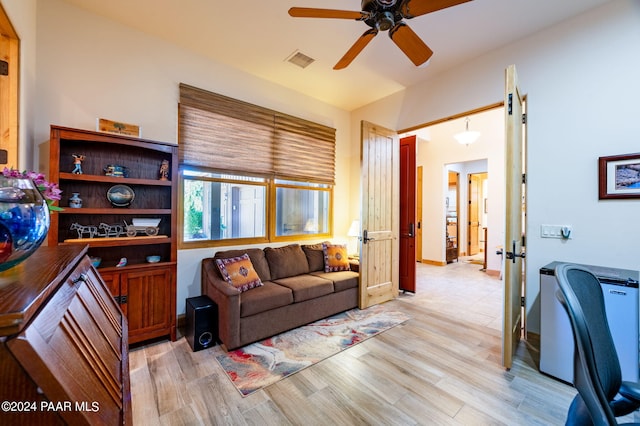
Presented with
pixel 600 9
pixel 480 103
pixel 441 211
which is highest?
pixel 600 9

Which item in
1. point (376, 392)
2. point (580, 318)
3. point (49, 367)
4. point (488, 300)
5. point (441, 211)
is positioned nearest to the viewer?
point (49, 367)

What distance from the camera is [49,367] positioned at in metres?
0.49

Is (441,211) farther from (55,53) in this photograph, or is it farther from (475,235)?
(55,53)

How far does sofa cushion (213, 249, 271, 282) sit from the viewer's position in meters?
3.07

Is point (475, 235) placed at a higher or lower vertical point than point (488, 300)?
higher

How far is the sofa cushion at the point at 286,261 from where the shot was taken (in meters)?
3.31

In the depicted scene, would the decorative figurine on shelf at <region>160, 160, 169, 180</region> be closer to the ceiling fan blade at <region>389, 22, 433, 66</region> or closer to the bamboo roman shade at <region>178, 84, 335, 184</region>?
the bamboo roman shade at <region>178, 84, 335, 184</region>

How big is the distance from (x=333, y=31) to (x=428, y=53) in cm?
103

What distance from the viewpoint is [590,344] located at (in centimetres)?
73

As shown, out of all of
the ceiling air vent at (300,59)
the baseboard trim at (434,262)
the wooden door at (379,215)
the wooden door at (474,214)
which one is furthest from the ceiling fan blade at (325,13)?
the wooden door at (474,214)

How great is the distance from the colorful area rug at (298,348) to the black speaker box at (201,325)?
241 millimetres

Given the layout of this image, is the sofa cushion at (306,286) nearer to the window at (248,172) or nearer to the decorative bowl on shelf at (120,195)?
the window at (248,172)

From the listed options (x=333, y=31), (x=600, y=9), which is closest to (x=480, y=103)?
(x=600, y=9)

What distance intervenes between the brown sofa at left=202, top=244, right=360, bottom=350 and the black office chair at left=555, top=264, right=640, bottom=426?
224 cm
